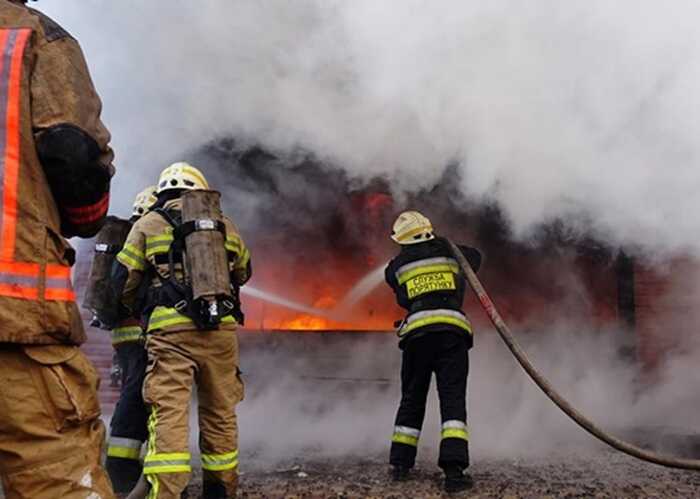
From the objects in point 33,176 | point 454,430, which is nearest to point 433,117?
point 454,430

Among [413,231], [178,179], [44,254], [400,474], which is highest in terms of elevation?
[413,231]

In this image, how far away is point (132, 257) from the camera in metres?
3.32

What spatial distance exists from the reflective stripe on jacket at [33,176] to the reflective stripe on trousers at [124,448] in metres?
1.99

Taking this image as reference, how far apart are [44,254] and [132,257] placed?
1622 mm

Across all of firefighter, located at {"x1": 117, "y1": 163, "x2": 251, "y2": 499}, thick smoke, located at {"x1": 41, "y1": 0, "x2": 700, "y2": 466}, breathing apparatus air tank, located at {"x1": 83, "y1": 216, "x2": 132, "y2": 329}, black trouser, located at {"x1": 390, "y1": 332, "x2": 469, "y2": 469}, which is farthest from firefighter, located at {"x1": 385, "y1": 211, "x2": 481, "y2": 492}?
breathing apparatus air tank, located at {"x1": 83, "y1": 216, "x2": 132, "y2": 329}

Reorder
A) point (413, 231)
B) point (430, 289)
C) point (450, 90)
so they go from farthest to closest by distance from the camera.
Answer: point (450, 90)
point (413, 231)
point (430, 289)

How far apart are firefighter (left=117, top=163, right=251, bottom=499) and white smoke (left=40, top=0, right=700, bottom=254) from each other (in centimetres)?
183

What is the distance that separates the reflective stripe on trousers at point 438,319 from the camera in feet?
12.7

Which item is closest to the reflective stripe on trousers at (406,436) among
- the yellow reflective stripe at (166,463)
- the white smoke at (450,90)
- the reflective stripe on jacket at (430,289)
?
the reflective stripe on jacket at (430,289)

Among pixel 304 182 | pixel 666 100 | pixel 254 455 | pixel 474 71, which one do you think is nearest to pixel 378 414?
pixel 254 455

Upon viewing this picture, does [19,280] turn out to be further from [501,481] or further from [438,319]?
[501,481]

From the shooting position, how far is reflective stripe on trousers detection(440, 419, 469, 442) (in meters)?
3.60

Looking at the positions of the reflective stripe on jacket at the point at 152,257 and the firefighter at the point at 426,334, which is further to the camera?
the firefighter at the point at 426,334

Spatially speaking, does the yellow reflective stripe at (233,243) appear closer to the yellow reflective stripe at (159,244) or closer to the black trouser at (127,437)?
the yellow reflective stripe at (159,244)
